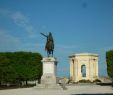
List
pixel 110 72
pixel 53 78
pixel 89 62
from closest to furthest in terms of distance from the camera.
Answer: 1. pixel 53 78
2. pixel 110 72
3. pixel 89 62

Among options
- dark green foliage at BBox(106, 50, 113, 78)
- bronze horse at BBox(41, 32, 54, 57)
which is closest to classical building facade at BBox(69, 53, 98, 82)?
dark green foliage at BBox(106, 50, 113, 78)

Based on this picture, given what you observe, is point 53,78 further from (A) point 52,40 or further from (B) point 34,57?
(B) point 34,57

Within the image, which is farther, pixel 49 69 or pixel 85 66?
pixel 85 66

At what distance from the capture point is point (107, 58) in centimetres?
6294

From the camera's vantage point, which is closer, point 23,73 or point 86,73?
point 23,73

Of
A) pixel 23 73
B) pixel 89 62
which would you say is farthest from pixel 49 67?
pixel 89 62

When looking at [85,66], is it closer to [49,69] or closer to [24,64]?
[24,64]

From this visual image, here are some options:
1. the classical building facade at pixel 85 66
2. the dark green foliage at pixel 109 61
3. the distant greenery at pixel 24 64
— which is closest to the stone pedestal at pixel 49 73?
the distant greenery at pixel 24 64

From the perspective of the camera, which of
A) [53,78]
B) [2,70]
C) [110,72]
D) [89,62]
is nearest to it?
[53,78]

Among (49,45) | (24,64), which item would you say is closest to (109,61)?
(24,64)

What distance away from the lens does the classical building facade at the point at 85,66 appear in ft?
298

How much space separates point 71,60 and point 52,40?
51524 millimetres

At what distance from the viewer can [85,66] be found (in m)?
92.4

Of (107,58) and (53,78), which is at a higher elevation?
(107,58)
